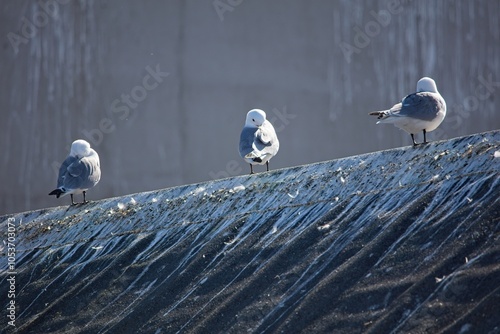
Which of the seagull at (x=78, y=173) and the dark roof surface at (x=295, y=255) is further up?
the seagull at (x=78, y=173)

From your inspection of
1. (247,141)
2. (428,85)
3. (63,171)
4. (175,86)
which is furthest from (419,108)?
(175,86)

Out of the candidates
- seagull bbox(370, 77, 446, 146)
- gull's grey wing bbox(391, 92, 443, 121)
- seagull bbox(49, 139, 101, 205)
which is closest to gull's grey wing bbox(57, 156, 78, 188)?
seagull bbox(49, 139, 101, 205)

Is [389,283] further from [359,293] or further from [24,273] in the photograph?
[24,273]

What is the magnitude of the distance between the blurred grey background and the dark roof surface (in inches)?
264

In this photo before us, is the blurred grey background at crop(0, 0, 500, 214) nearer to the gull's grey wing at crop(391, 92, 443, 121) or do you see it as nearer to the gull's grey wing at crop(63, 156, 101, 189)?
the gull's grey wing at crop(63, 156, 101, 189)

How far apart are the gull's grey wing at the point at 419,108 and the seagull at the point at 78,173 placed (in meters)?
4.05

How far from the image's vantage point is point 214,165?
16.8m

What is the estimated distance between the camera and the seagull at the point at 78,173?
11.4m

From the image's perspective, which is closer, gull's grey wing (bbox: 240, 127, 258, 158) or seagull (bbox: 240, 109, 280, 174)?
seagull (bbox: 240, 109, 280, 174)

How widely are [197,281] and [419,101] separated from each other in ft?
9.89

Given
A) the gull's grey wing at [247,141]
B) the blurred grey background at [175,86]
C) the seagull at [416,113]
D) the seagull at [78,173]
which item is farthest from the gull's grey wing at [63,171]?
the blurred grey background at [175,86]

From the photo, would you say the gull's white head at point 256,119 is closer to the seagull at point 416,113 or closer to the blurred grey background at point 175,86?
the seagull at point 416,113

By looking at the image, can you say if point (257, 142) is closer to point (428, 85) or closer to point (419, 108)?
point (428, 85)

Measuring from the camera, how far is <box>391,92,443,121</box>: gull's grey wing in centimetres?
916
